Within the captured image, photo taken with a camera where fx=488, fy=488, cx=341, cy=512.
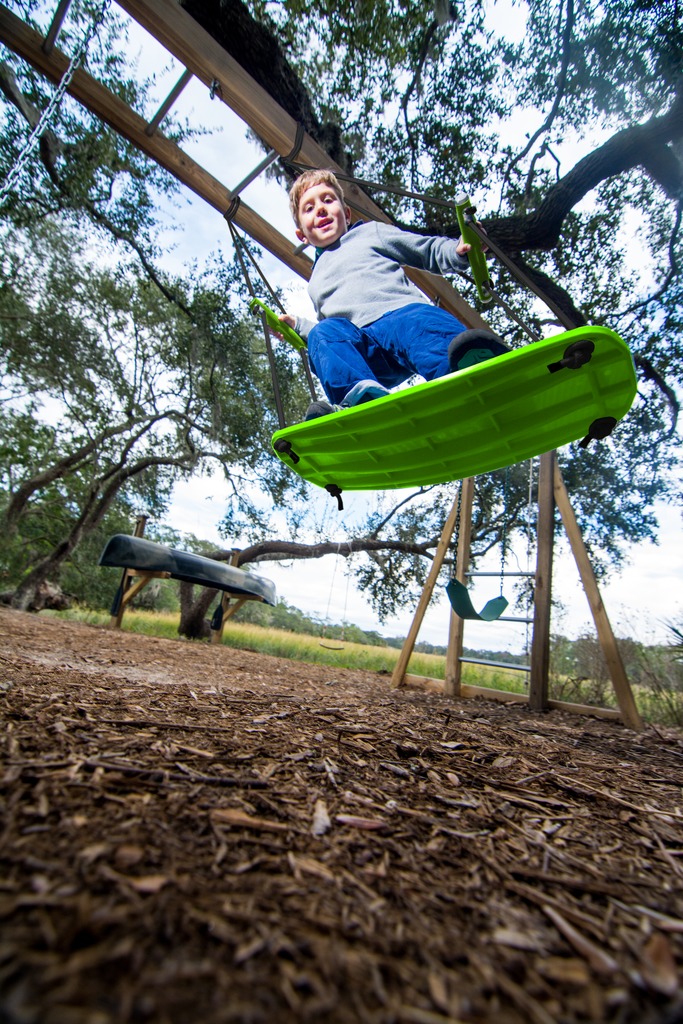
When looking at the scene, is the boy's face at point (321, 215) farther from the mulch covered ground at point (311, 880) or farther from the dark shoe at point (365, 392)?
the mulch covered ground at point (311, 880)

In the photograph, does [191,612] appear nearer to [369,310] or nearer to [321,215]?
[321,215]

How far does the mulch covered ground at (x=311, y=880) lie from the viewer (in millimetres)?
465

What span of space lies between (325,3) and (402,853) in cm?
597

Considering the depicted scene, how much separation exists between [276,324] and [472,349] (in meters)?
1.32

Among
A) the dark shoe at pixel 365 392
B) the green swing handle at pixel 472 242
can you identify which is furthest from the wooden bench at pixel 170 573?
the green swing handle at pixel 472 242

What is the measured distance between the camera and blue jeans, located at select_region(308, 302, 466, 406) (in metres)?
1.87

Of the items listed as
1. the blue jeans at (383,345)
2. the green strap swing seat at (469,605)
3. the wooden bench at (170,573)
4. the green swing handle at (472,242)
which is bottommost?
the green strap swing seat at (469,605)

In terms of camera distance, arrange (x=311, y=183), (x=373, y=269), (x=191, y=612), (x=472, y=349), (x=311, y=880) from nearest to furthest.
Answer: (x=311, y=880), (x=472, y=349), (x=373, y=269), (x=311, y=183), (x=191, y=612)

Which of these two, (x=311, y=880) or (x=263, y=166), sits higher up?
(x=263, y=166)

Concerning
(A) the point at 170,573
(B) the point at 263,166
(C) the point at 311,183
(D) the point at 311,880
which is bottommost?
(D) the point at 311,880

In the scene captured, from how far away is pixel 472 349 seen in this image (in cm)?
171

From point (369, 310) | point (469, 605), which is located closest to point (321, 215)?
point (369, 310)

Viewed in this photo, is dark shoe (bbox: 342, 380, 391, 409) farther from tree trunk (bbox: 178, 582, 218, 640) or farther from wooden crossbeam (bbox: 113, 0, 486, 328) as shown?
tree trunk (bbox: 178, 582, 218, 640)

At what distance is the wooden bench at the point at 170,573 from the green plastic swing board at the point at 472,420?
4.08m
